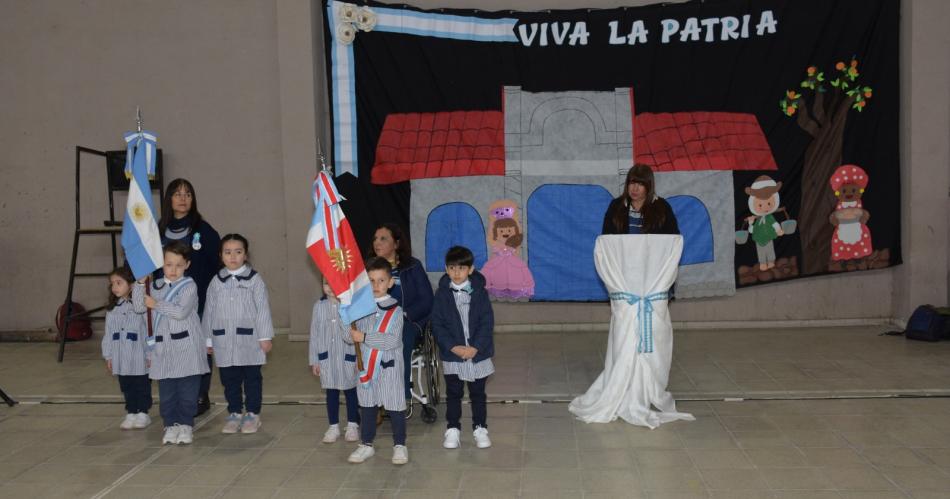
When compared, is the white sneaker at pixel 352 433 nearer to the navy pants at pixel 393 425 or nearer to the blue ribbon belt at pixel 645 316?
the navy pants at pixel 393 425

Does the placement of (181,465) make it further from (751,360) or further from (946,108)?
(946,108)

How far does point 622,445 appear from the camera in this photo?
12.9 ft

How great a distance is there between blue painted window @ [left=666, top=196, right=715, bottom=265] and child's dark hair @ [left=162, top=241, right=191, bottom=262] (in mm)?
4066

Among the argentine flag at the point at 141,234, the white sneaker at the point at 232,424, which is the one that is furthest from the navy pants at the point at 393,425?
the argentine flag at the point at 141,234

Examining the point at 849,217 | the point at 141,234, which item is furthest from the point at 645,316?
the point at 849,217

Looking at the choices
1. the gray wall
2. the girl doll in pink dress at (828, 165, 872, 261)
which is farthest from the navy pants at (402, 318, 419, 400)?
the girl doll in pink dress at (828, 165, 872, 261)

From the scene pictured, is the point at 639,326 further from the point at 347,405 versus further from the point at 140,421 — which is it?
the point at 140,421

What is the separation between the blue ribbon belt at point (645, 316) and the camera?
4.31 meters

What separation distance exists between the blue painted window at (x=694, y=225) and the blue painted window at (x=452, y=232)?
65.0 inches

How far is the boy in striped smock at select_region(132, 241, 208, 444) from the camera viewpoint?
412 centimetres

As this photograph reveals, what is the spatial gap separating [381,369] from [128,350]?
5.22 feet

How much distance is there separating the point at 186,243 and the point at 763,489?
10.6ft

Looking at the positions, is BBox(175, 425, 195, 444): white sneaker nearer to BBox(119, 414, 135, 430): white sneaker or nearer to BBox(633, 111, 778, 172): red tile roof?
BBox(119, 414, 135, 430): white sneaker

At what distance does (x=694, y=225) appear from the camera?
6.76 metres
